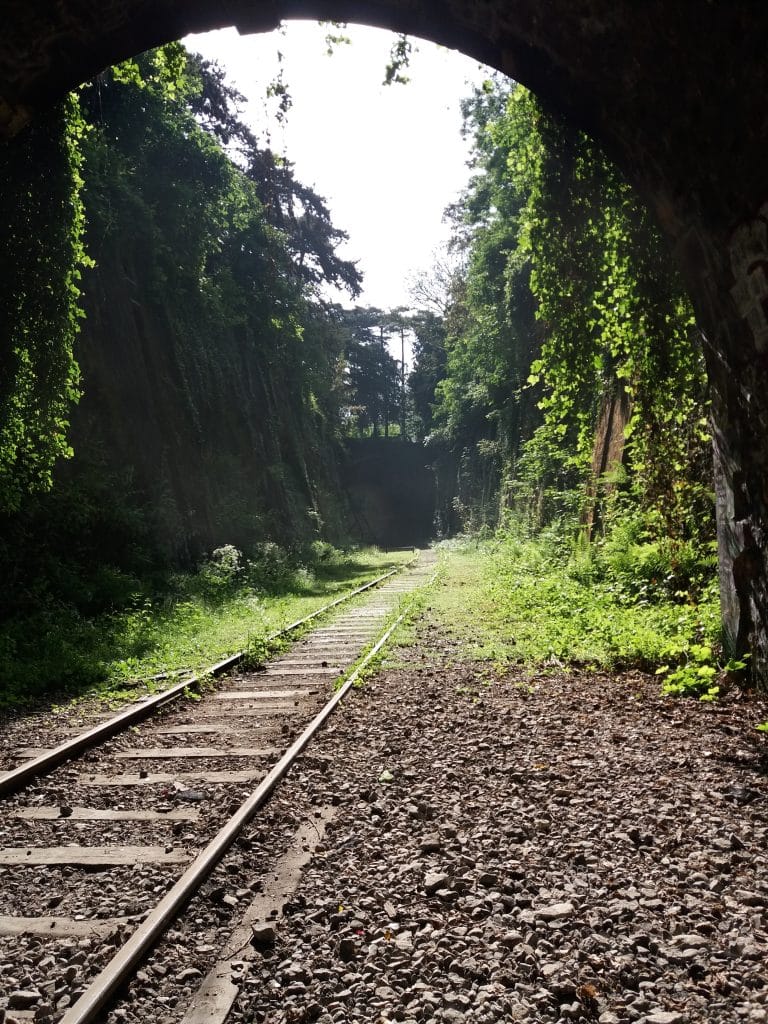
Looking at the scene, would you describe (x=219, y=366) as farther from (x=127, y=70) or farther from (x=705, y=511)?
(x=705, y=511)

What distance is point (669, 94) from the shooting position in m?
5.12

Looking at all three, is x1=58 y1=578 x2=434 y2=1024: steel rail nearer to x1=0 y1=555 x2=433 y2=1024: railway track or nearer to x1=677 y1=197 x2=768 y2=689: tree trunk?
x1=0 y1=555 x2=433 y2=1024: railway track

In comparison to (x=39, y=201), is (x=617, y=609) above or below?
below

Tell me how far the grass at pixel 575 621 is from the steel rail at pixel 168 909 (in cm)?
418

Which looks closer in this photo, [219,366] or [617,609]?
[617,609]

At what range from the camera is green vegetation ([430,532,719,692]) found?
7633mm

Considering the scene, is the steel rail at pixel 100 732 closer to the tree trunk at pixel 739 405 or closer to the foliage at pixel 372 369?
the tree trunk at pixel 739 405

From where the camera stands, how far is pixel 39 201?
25.6ft

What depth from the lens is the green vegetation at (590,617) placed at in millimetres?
7633

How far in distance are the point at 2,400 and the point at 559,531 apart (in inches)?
533

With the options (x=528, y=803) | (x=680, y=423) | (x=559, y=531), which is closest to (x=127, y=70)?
(x=680, y=423)

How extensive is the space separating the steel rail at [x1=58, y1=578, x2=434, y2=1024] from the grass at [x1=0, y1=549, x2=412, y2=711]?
3.70 metres

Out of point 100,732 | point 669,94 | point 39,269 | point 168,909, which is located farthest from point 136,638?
point 669,94

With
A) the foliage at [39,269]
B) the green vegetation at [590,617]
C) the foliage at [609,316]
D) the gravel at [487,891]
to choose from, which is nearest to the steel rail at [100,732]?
the gravel at [487,891]
